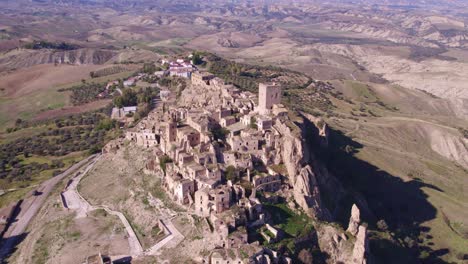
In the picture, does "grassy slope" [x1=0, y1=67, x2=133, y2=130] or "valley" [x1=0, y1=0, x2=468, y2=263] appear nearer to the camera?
"valley" [x1=0, y1=0, x2=468, y2=263]

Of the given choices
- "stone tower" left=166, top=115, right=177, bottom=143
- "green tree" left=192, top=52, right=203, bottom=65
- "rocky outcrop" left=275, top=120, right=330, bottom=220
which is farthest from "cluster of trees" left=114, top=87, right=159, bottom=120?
"rocky outcrop" left=275, top=120, right=330, bottom=220

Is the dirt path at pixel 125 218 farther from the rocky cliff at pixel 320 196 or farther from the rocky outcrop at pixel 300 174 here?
the rocky cliff at pixel 320 196

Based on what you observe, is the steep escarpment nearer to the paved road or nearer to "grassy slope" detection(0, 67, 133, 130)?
the paved road

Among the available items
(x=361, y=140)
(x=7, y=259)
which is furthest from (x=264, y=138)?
(x=361, y=140)

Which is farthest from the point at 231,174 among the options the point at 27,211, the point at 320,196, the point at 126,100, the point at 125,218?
the point at 126,100

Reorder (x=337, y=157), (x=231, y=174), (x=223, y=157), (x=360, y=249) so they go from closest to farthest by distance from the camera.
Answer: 1. (x=360, y=249)
2. (x=231, y=174)
3. (x=223, y=157)
4. (x=337, y=157)

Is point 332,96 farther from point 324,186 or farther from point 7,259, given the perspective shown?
point 7,259

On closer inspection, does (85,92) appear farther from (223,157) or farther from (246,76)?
(223,157)
